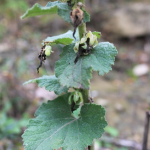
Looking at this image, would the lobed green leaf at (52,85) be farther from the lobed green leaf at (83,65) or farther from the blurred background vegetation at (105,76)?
the blurred background vegetation at (105,76)

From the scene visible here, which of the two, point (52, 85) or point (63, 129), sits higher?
point (52, 85)

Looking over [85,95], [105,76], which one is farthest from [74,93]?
[105,76]

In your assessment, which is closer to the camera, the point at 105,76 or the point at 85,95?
the point at 85,95

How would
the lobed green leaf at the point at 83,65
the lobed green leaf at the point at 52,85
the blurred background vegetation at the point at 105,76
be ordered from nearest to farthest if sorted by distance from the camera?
1. the lobed green leaf at the point at 83,65
2. the lobed green leaf at the point at 52,85
3. the blurred background vegetation at the point at 105,76

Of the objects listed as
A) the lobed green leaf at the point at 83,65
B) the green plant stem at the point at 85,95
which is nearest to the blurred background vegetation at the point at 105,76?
the green plant stem at the point at 85,95

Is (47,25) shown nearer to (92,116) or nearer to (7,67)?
(7,67)

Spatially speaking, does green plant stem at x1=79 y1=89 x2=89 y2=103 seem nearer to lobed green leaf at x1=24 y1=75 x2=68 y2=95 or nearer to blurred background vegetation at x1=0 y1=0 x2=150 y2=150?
lobed green leaf at x1=24 y1=75 x2=68 y2=95

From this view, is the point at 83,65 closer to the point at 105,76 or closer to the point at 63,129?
the point at 63,129
